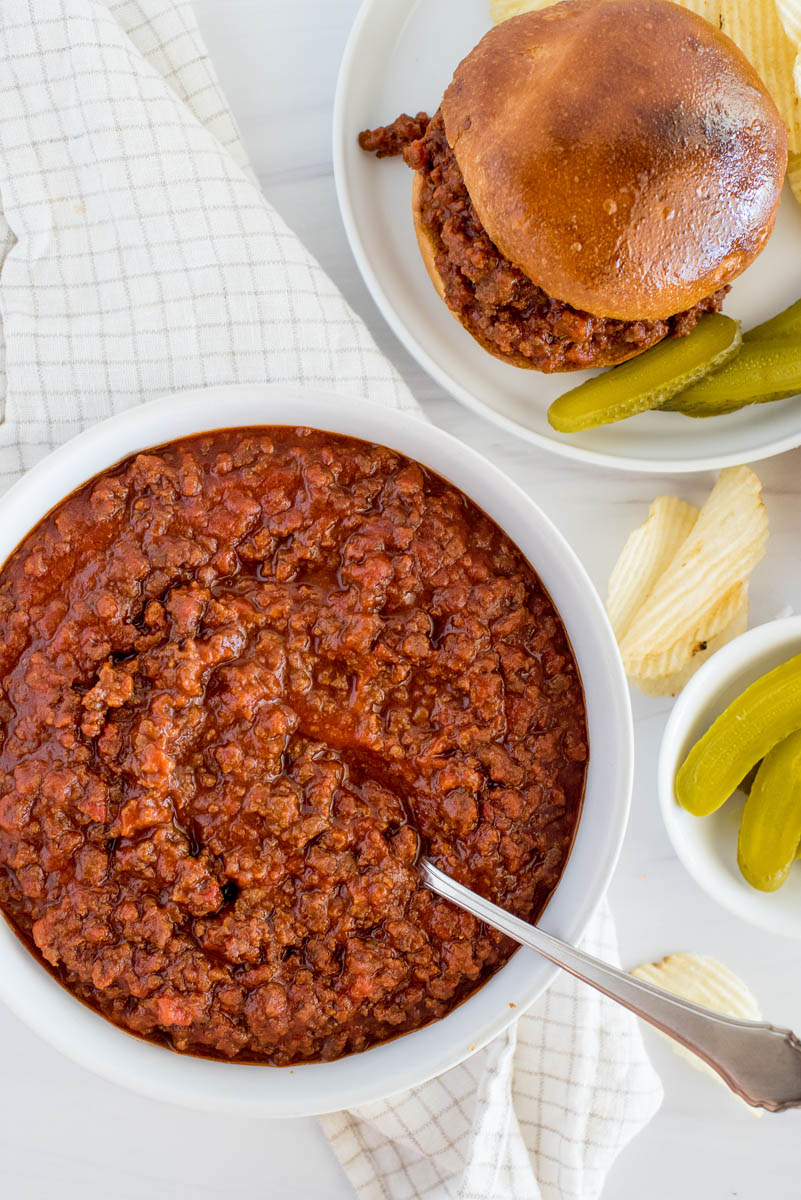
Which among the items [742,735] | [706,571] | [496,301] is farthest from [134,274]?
[742,735]

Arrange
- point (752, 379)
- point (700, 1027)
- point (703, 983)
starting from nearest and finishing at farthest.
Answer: point (700, 1027)
point (752, 379)
point (703, 983)

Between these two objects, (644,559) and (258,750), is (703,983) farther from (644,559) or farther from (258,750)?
(258,750)

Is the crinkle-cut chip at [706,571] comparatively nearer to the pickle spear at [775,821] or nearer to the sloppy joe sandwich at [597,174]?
the pickle spear at [775,821]

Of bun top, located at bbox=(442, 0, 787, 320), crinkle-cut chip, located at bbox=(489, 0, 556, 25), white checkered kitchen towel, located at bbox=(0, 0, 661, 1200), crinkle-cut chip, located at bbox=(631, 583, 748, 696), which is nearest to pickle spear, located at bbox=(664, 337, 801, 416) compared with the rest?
bun top, located at bbox=(442, 0, 787, 320)

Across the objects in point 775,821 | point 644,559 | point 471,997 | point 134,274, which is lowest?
point 471,997

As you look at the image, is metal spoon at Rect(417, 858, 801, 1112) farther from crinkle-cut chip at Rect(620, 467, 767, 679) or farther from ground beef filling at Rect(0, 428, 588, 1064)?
crinkle-cut chip at Rect(620, 467, 767, 679)

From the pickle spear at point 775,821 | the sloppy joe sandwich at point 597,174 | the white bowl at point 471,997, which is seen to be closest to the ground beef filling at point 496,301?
the sloppy joe sandwich at point 597,174

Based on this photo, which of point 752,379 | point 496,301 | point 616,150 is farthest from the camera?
point 752,379
